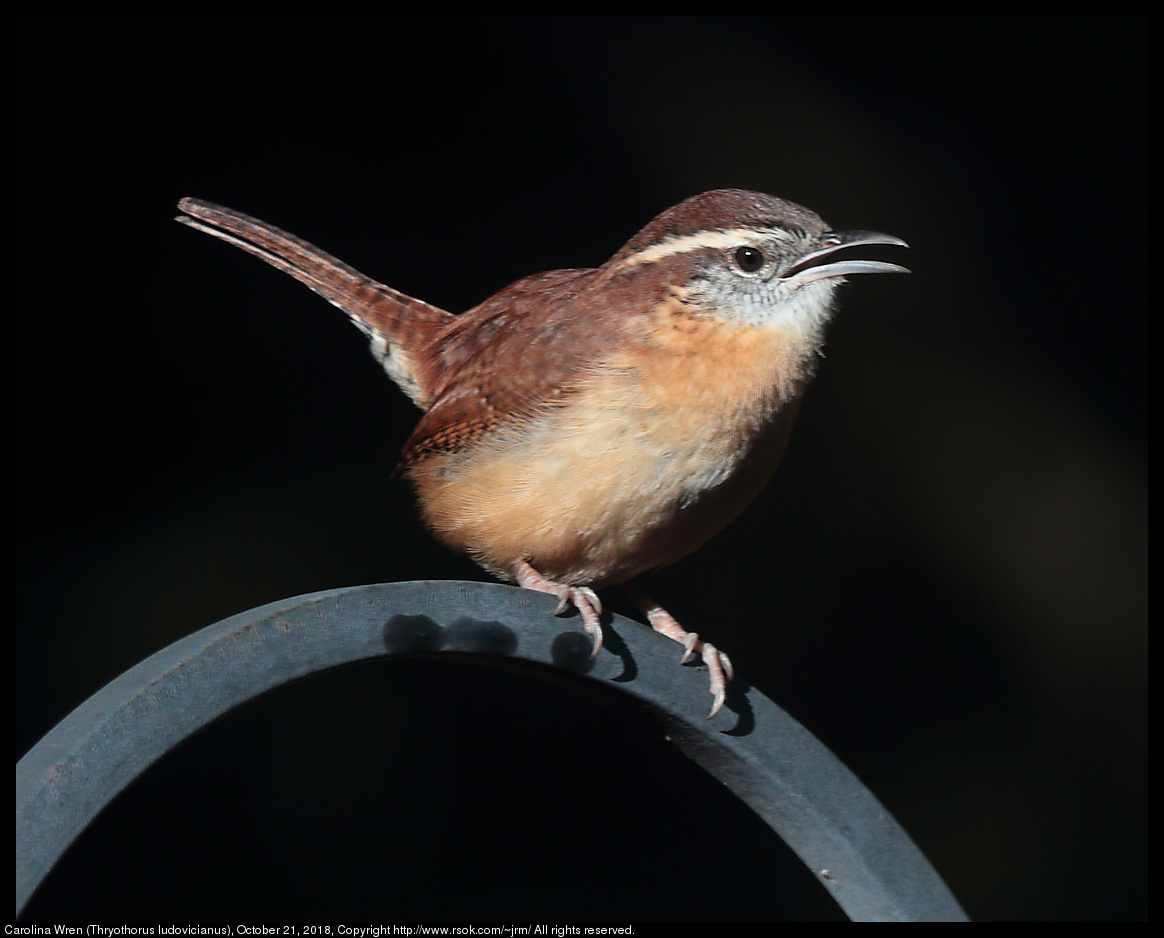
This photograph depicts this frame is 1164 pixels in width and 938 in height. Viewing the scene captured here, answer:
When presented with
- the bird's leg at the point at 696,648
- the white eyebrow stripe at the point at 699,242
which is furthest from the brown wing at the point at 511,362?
the bird's leg at the point at 696,648

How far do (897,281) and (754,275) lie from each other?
7.53 feet

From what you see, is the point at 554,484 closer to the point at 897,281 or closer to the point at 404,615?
the point at 404,615

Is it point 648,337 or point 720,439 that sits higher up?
point 648,337

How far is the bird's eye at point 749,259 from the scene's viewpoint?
2029 millimetres

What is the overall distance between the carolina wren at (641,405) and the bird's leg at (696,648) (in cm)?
1

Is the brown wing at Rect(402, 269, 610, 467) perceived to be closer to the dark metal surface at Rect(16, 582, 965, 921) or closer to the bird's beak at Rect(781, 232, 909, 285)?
the bird's beak at Rect(781, 232, 909, 285)

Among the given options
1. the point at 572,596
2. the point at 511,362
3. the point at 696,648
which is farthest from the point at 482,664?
the point at 511,362

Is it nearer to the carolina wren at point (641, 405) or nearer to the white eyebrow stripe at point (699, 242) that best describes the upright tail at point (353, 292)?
the carolina wren at point (641, 405)

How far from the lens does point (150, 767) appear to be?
120 centimetres

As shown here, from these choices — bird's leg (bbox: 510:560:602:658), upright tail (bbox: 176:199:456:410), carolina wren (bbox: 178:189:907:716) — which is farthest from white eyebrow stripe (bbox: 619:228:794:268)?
upright tail (bbox: 176:199:456:410)

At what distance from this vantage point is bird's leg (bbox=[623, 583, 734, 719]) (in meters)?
1.66

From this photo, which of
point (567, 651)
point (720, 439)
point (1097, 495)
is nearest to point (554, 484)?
point (720, 439)

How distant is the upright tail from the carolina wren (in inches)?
15.9

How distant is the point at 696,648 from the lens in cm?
197
